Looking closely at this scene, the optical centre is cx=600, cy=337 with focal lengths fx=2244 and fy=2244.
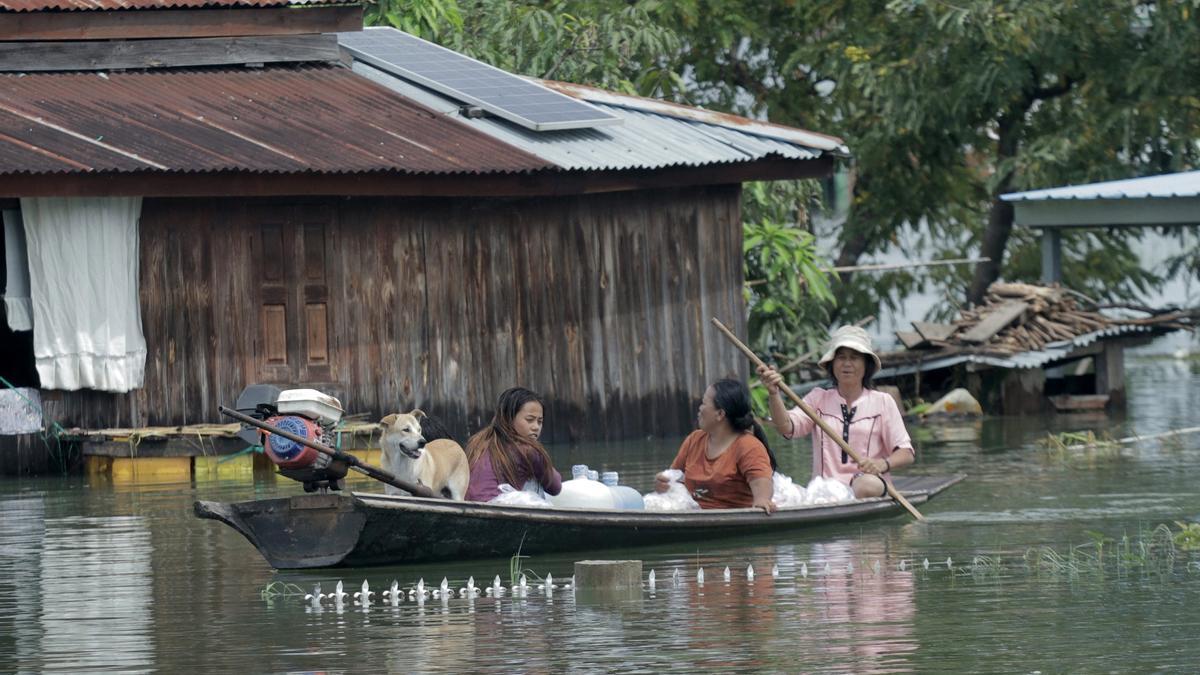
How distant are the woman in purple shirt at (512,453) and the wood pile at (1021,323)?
1243 cm

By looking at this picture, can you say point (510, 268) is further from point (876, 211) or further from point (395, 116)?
point (876, 211)

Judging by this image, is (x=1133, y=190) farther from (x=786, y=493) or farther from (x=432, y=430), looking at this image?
(x=432, y=430)

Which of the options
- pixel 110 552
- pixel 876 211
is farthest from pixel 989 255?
pixel 110 552

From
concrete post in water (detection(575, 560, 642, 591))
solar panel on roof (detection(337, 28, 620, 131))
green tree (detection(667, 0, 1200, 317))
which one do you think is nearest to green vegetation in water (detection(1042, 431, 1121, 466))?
solar panel on roof (detection(337, 28, 620, 131))

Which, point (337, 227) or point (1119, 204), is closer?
point (337, 227)

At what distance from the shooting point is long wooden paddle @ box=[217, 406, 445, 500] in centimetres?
1121

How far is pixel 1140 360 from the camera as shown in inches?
1487

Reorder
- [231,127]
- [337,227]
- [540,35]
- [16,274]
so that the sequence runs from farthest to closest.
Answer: [540,35], [337,227], [231,127], [16,274]

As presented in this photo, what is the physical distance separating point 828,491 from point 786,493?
309 millimetres

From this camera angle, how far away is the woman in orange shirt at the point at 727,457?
13.1 m

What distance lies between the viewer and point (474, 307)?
815 inches

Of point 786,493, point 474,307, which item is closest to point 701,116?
point 474,307

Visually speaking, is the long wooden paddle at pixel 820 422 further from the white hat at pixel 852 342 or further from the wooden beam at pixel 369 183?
the wooden beam at pixel 369 183

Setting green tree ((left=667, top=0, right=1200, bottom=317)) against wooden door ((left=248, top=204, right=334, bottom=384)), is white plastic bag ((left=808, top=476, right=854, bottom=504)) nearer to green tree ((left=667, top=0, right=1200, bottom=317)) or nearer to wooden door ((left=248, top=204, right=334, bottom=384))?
wooden door ((left=248, top=204, right=334, bottom=384))
